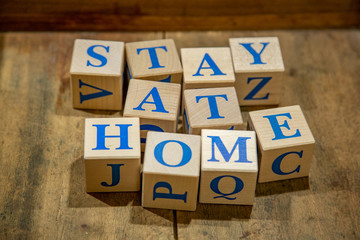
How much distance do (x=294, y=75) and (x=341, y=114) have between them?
291 millimetres

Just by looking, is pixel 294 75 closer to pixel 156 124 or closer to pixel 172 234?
pixel 156 124

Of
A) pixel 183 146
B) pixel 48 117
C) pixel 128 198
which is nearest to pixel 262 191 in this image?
pixel 183 146

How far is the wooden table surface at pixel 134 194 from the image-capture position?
1.82m

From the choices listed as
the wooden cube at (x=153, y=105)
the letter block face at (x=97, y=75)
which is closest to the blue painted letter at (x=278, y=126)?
the wooden cube at (x=153, y=105)

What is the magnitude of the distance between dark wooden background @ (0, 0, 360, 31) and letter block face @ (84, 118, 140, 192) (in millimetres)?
846

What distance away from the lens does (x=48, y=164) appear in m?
2.00

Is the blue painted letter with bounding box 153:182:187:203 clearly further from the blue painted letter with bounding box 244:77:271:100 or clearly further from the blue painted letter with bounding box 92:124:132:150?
the blue painted letter with bounding box 244:77:271:100

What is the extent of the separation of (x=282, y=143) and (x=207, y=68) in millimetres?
468

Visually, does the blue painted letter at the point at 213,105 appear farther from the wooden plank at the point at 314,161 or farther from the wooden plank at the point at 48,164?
the wooden plank at the point at 48,164

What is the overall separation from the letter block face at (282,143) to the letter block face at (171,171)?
0.77 feet

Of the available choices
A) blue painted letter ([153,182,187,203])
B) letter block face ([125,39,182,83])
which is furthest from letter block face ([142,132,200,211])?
letter block face ([125,39,182,83])

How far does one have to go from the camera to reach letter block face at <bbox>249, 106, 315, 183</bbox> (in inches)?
73.5

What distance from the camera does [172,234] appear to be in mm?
1807

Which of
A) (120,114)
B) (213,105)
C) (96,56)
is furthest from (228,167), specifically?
(96,56)
